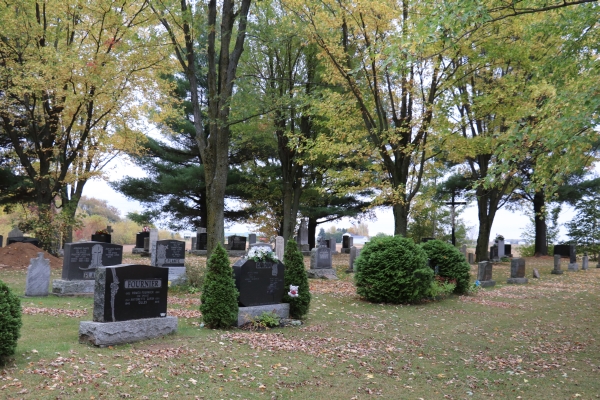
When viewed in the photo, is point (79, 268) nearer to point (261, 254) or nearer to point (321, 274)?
point (261, 254)

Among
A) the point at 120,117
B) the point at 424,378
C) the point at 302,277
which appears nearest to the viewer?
the point at 424,378

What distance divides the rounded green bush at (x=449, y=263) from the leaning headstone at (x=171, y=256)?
7.44m

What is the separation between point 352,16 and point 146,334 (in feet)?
39.7

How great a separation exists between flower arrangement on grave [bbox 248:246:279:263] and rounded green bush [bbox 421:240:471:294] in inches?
268

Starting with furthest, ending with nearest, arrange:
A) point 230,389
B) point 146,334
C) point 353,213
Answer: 1. point 353,213
2. point 146,334
3. point 230,389

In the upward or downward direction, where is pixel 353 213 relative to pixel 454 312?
upward

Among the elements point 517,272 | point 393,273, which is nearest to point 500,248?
point 517,272

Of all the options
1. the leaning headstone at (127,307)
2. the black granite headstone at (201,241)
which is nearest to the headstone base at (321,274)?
the leaning headstone at (127,307)

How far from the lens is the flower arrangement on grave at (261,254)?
9.12 m

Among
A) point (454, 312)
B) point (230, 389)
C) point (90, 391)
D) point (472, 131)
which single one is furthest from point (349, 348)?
point (472, 131)

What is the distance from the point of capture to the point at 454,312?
1199 centimetres

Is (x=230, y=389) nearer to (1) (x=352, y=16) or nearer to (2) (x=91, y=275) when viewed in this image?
(2) (x=91, y=275)

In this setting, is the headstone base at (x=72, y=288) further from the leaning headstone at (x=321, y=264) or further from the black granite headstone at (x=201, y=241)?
the black granite headstone at (x=201, y=241)

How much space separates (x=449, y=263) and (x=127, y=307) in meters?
10.1
